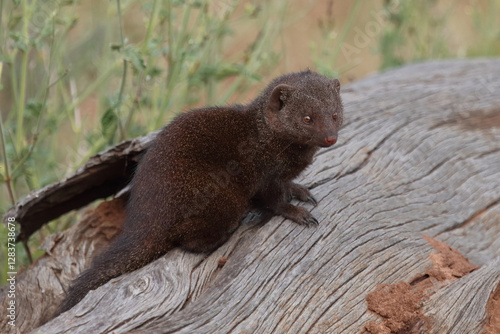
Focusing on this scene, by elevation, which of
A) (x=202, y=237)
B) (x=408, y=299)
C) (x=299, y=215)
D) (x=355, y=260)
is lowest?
(x=408, y=299)

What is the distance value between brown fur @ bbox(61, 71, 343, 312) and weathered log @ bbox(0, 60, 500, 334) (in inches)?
4.5

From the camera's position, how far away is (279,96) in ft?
12.3

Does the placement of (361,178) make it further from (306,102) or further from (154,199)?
(154,199)

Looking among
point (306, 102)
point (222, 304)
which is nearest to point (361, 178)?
point (306, 102)

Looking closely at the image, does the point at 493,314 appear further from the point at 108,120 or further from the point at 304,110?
the point at 108,120

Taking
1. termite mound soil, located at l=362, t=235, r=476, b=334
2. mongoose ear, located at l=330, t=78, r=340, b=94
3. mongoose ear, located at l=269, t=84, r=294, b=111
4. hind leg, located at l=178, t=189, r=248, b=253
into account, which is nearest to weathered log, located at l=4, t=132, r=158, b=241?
hind leg, located at l=178, t=189, r=248, b=253

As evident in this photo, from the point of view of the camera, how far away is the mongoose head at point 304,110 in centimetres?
364

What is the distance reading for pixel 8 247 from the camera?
3.94m

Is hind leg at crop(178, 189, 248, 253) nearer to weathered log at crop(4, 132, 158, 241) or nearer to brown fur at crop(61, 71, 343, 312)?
brown fur at crop(61, 71, 343, 312)

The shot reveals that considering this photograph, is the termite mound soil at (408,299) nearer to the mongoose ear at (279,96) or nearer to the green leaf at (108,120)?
the mongoose ear at (279,96)

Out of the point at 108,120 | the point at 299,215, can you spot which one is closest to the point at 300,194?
the point at 299,215

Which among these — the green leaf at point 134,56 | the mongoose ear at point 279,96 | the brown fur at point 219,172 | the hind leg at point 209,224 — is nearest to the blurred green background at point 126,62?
the green leaf at point 134,56

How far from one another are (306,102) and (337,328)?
1.39m

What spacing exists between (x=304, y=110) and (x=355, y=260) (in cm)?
96
